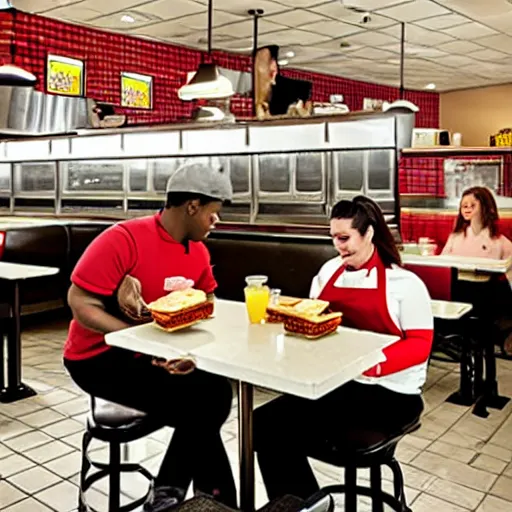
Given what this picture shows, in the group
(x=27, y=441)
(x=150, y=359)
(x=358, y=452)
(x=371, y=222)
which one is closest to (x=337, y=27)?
(x=371, y=222)

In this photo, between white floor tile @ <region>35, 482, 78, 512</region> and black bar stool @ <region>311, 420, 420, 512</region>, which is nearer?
black bar stool @ <region>311, 420, 420, 512</region>

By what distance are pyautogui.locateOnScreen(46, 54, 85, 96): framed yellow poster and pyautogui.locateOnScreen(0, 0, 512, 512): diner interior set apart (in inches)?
1.1

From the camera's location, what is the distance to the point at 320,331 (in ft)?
6.66

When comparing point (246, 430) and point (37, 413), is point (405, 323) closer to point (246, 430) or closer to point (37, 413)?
point (246, 430)

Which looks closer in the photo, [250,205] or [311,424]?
[311,424]

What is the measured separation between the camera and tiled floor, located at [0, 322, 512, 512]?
2.92m

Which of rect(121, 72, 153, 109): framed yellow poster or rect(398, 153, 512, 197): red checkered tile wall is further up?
rect(121, 72, 153, 109): framed yellow poster

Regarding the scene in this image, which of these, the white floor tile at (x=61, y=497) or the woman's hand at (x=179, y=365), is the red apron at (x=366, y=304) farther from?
the white floor tile at (x=61, y=497)

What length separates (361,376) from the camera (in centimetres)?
223

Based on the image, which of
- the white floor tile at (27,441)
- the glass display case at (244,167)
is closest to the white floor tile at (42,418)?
the white floor tile at (27,441)

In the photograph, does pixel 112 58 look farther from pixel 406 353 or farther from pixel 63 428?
pixel 406 353

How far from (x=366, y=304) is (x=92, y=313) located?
3.34ft

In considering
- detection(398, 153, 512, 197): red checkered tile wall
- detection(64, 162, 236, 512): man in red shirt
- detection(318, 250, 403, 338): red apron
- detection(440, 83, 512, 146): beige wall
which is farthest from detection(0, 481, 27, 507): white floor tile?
detection(440, 83, 512, 146): beige wall

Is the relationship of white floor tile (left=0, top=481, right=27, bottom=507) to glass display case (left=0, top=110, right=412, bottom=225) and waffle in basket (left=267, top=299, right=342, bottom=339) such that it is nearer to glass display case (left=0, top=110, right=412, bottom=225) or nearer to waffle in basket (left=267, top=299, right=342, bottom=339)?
waffle in basket (left=267, top=299, right=342, bottom=339)
